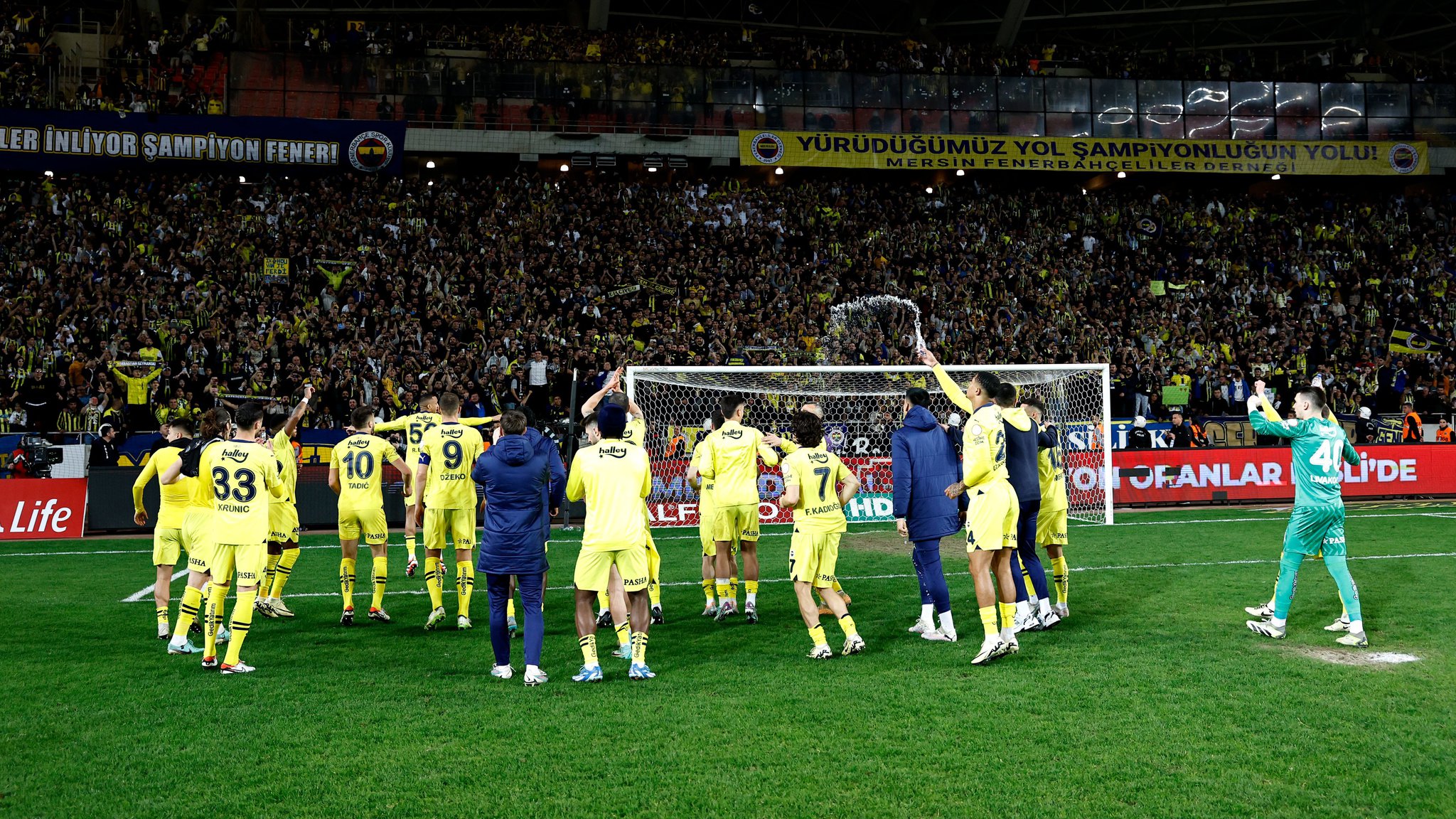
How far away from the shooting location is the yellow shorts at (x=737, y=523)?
36.1 feet

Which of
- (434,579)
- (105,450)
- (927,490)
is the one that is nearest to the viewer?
(927,490)

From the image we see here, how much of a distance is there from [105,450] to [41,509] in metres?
1.88

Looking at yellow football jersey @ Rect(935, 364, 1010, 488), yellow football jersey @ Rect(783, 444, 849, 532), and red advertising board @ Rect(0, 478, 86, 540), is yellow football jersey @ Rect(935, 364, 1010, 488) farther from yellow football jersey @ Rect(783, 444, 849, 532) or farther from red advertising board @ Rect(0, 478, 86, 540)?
red advertising board @ Rect(0, 478, 86, 540)

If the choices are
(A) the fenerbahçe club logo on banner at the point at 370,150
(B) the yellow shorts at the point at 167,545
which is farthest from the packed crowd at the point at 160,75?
(B) the yellow shorts at the point at 167,545

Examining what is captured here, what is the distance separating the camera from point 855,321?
3134cm

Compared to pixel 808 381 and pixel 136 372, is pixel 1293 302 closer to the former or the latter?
pixel 808 381

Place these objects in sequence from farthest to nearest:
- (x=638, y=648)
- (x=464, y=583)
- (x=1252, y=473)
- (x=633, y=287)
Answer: (x=633, y=287) → (x=1252, y=473) → (x=464, y=583) → (x=638, y=648)

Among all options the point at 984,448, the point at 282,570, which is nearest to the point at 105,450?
the point at 282,570

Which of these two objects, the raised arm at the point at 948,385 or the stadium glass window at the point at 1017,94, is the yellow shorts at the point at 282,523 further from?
the stadium glass window at the point at 1017,94

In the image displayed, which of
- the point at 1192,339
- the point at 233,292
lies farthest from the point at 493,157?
the point at 1192,339

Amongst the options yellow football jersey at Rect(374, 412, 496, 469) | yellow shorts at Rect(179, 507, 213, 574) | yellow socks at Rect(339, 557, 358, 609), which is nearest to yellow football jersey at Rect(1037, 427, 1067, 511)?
yellow football jersey at Rect(374, 412, 496, 469)

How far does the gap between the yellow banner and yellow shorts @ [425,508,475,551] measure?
27.8 m

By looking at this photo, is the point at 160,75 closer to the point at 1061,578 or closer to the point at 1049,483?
the point at 1049,483

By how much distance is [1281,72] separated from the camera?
140 feet
